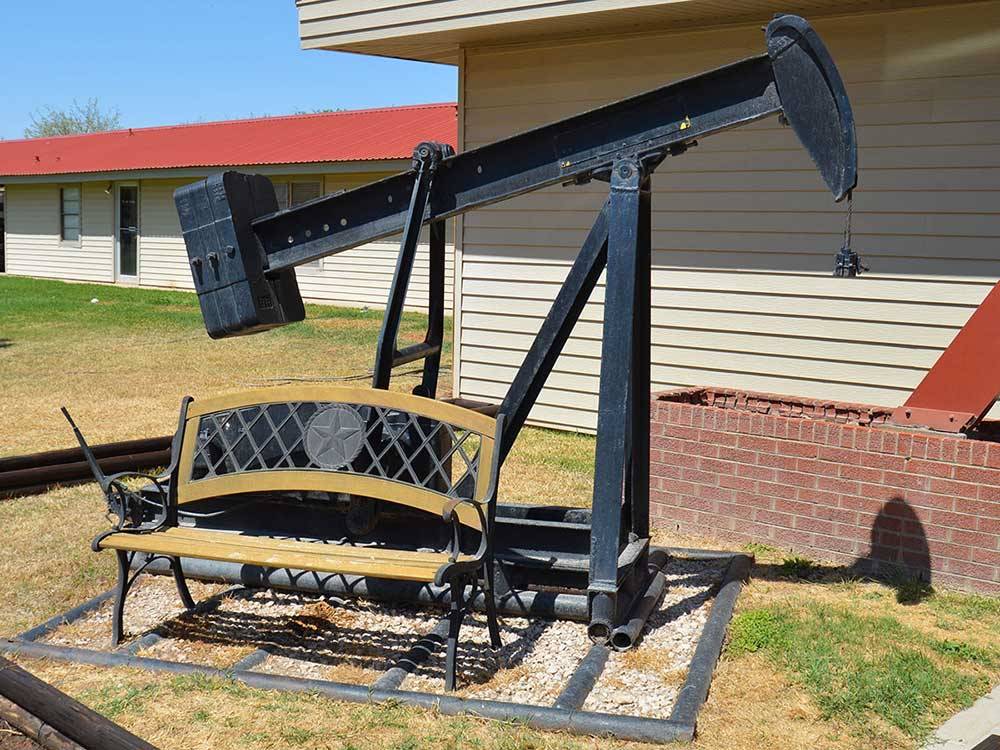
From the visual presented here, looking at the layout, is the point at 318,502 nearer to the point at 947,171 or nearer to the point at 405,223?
the point at 405,223

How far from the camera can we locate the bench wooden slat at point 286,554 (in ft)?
14.2

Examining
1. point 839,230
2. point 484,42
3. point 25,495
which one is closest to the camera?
point 25,495

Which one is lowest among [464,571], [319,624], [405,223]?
[319,624]

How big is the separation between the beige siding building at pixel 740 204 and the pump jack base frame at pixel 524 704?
11.3 feet

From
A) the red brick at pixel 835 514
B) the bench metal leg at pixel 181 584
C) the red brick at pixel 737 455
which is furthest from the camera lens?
the red brick at pixel 737 455

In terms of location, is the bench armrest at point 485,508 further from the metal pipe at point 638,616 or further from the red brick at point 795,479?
the red brick at point 795,479

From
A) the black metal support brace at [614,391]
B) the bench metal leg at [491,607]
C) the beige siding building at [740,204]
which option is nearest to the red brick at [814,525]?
the black metal support brace at [614,391]

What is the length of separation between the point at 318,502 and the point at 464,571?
135cm

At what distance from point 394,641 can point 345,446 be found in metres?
0.89

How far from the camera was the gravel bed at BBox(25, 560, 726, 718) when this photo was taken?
14.6 feet

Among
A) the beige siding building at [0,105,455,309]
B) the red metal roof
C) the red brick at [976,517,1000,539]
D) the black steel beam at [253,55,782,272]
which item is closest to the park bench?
the black steel beam at [253,55,782,272]

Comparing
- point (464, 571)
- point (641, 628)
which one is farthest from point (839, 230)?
point (464, 571)

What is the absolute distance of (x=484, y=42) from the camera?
31.3ft

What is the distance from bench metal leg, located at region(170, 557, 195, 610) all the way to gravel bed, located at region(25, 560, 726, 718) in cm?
7
